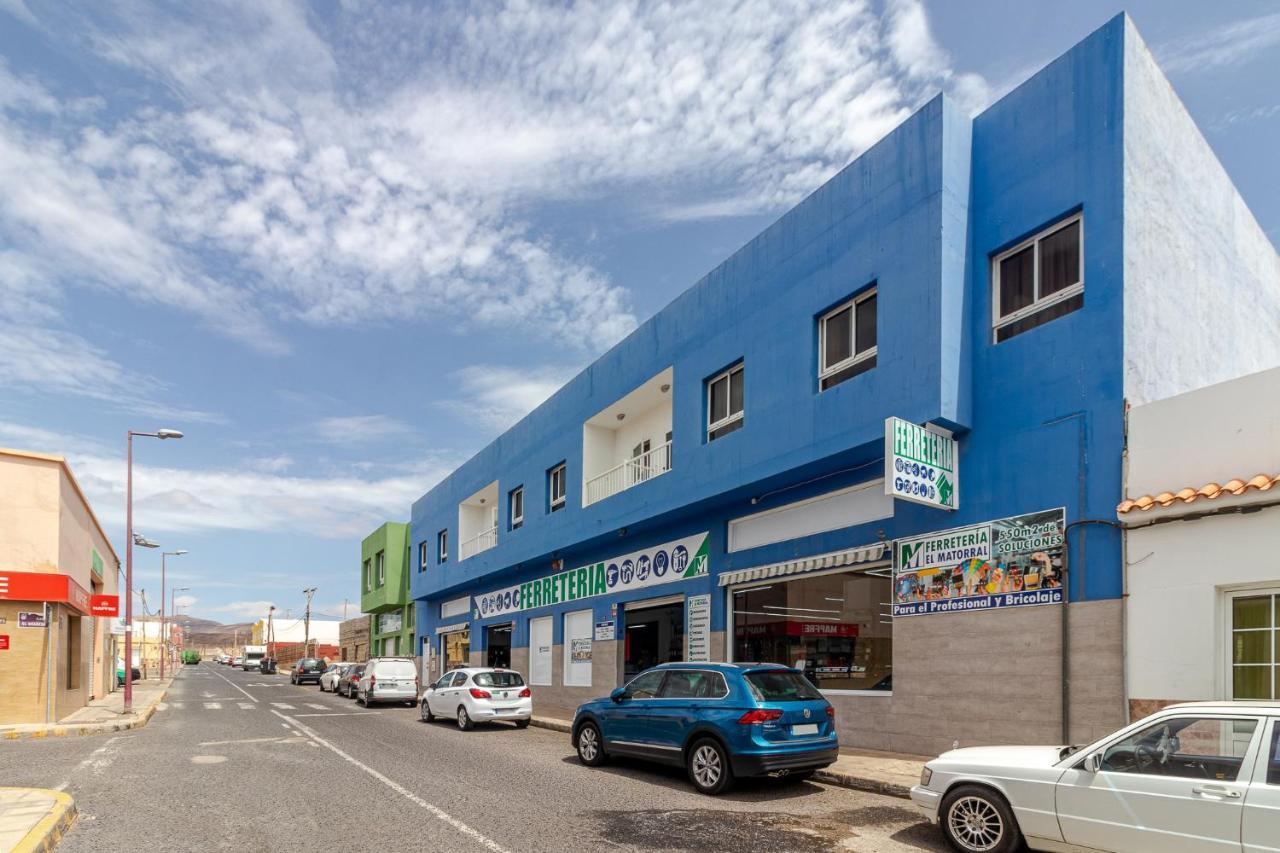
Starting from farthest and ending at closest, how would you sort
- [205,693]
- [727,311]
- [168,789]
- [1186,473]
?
[205,693] < [727,311] < [168,789] < [1186,473]

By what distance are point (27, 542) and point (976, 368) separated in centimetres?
2150

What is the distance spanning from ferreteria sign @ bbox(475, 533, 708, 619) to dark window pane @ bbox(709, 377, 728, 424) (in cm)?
273

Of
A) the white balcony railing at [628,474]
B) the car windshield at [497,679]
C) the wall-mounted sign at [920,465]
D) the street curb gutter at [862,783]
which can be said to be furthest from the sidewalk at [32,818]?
the white balcony railing at [628,474]

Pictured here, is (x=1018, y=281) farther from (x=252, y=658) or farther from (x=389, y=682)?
(x=252, y=658)

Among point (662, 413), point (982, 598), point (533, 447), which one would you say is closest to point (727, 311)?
point (662, 413)

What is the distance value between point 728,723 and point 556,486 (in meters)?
17.4

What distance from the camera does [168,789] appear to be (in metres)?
11.3

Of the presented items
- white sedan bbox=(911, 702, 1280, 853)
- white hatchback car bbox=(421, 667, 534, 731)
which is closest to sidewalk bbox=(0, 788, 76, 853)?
white sedan bbox=(911, 702, 1280, 853)

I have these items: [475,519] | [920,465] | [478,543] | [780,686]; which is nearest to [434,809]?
[780,686]

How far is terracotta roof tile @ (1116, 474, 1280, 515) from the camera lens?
9.52 metres

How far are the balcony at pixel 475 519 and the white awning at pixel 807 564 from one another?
677 inches

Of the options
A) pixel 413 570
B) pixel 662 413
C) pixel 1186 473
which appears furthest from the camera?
pixel 413 570

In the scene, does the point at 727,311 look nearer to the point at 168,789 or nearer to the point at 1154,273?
the point at 1154,273

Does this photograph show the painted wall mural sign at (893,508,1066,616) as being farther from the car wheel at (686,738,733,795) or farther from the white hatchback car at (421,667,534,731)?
the white hatchback car at (421,667,534,731)
